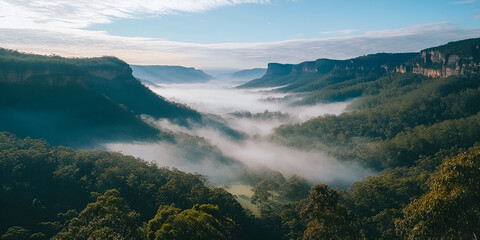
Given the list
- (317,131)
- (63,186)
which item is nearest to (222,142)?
(317,131)

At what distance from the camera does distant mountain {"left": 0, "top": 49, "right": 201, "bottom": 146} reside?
74.8 meters

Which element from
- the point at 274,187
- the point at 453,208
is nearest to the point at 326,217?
the point at 453,208

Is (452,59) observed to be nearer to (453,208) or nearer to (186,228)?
(453,208)

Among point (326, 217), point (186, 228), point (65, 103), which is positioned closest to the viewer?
point (326, 217)

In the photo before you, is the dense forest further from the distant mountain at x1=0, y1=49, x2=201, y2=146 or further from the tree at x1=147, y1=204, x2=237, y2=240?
the distant mountain at x1=0, y1=49, x2=201, y2=146

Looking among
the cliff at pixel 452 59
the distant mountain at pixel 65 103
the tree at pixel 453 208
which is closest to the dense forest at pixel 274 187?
the tree at pixel 453 208

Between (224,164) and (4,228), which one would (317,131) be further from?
(4,228)

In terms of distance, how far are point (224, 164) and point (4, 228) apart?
5846 centimetres

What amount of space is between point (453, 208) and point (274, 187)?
50129 millimetres

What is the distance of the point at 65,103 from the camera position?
85.2 metres

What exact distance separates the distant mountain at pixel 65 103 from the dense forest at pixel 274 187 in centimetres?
67

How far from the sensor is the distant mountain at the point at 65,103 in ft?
245

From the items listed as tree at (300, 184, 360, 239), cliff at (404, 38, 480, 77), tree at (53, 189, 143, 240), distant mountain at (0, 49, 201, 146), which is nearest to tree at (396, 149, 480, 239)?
tree at (300, 184, 360, 239)

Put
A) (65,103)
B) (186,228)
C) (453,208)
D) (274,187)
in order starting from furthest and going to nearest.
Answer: (65,103)
(274,187)
(186,228)
(453,208)
